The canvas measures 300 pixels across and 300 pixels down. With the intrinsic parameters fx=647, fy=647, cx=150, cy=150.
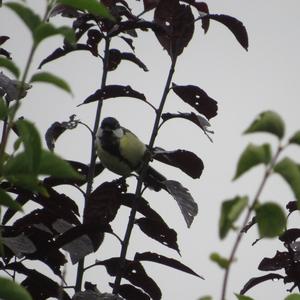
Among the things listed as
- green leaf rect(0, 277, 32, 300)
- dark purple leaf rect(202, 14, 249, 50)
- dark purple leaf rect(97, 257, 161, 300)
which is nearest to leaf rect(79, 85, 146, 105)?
dark purple leaf rect(202, 14, 249, 50)

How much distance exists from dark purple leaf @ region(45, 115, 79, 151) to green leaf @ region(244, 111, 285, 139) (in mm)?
1994

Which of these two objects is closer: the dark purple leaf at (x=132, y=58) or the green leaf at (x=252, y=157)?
the green leaf at (x=252, y=157)

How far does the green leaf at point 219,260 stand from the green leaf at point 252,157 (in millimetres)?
104

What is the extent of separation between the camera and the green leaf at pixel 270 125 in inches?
35.0

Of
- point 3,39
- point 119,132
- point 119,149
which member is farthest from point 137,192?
point 119,132

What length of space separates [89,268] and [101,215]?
0.26m

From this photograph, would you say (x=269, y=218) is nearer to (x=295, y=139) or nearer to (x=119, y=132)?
(x=295, y=139)

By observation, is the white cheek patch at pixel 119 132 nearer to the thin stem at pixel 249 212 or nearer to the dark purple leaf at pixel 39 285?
the dark purple leaf at pixel 39 285

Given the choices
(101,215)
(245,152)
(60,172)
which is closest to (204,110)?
(101,215)

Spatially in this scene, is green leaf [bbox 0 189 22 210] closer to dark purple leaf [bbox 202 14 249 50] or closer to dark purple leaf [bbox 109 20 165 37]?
dark purple leaf [bbox 109 20 165 37]

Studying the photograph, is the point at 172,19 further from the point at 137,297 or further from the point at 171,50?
the point at 137,297

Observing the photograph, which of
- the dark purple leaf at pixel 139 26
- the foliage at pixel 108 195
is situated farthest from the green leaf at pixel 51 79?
the dark purple leaf at pixel 139 26

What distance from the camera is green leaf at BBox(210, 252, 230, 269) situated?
0.83 meters

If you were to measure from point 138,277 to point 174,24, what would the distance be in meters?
1.06
